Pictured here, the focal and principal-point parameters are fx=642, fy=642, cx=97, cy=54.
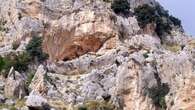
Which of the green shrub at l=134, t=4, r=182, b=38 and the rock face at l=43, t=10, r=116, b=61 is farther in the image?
the green shrub at l=134, t=4, r=182, b=38

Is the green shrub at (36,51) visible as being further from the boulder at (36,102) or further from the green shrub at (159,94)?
the green shrub at (159,94)

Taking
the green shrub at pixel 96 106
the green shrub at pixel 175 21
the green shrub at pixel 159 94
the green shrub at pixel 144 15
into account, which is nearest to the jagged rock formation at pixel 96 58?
the green shrub at pixel 159 94

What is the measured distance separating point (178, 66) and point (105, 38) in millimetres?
18702

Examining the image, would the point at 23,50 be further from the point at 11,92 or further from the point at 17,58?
the point at 11,92

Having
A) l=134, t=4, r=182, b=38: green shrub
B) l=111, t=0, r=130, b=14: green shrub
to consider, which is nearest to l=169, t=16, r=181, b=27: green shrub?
l=134, t=4, r=182, b=38: green shrub

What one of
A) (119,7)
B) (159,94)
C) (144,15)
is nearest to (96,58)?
(119,7)

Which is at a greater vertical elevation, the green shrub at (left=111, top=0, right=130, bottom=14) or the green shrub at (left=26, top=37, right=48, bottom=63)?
the green shrub at (left=111, top=0, right=130, bottom=14)

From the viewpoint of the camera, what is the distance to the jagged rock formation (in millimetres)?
53406

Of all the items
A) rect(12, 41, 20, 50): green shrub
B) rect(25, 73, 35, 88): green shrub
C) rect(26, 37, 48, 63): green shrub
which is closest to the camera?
rect(25, 73, 35, 88): green shrub

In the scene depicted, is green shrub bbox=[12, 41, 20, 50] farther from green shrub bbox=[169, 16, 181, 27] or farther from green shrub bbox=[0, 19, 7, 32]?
green shrub bbox=[169, 16, 181, 27]

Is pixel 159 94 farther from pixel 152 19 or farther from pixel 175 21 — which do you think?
pixel 175 21

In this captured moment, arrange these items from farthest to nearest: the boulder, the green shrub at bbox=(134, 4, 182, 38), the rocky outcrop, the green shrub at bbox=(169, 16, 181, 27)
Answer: the green shrub at bbox=(169, 16, 181, 27) → the green shrub at bbox=(134, 4, 182, 38) → the rocky outcrop → the boulder

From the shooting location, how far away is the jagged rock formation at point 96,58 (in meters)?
53.4

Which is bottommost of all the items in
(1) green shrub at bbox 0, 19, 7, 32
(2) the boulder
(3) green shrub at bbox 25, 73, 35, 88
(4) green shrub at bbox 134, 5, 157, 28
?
Result: (2) the boulder
